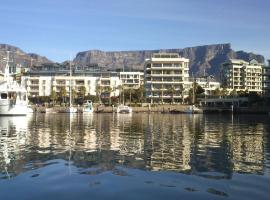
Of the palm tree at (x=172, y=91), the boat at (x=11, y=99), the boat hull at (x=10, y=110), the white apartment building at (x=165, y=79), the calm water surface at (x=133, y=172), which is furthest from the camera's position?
A: the white apartment building at (x=165, y=79)

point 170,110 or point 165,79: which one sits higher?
point 165,79

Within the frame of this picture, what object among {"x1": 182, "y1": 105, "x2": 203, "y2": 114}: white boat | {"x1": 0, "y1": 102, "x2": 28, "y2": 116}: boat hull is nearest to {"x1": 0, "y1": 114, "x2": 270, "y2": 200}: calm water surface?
{"x1": 0, "y1": 102, "x2": 28, "y2": 116}: boat hull

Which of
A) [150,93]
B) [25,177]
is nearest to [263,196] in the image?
[25,177]

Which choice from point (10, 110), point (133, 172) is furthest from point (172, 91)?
point (133, 172)

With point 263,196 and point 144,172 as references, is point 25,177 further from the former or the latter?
point 263,196

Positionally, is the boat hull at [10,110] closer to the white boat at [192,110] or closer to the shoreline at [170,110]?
the shoreline at [170,110]

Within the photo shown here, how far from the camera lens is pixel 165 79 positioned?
19188 cm

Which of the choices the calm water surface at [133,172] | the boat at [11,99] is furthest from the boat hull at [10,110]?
the calm water surface at [133,172]

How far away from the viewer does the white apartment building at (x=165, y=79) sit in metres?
190

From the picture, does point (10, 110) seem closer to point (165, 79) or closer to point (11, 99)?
point (11, 99)

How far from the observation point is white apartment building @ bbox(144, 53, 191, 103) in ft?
625

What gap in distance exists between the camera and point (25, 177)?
68.1 ft

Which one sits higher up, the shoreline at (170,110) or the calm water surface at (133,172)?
the calm water surface at (133,172)

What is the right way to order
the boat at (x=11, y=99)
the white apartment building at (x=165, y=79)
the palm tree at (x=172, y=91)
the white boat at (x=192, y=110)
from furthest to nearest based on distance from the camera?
the white apartment building at (x=165, y=79) < the palm tree at (x=172, y=91) < the white boat at (x=192, y=110) < the boat at (x=11, y=99)
